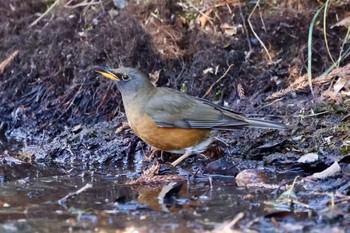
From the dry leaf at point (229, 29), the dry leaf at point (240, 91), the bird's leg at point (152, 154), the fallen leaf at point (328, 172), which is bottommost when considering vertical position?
the bird's leg at point (152, 154)

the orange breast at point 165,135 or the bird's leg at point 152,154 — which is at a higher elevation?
the orange breast at point 165,135

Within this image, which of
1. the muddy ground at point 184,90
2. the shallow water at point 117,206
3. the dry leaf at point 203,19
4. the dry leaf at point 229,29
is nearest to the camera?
the shallow water at point 117,206

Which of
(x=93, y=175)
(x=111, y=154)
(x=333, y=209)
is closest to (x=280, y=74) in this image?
(x=111, y=154)

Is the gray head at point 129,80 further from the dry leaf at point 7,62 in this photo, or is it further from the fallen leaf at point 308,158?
the dry leaf at point 7,62

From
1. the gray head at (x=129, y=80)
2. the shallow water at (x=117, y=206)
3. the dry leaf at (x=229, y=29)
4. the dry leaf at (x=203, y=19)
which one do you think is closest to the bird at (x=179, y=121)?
the gray head at (x=129, y=80)

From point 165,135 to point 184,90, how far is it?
5.94 feet

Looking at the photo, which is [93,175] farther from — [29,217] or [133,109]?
[29,217]

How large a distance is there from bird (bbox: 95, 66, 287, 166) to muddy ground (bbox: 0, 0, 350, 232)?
23 cm

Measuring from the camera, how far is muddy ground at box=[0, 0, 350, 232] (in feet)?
17.5

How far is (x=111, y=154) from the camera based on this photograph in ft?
25.1

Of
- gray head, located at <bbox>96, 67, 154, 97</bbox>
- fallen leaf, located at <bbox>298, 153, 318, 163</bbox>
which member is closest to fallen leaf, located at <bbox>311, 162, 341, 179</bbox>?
fallen leaf, located at <bbox>298, 153, 318, 163</bbox>

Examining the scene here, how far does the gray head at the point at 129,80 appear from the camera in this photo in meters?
7.42

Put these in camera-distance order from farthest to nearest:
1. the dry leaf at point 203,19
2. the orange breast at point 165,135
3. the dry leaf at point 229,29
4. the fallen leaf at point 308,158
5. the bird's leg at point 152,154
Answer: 1. the dry leaf at point 203,19
2. the dry leaf at point 229,29
3. the bird's leg at point 152,154
4. the orange breast at point 165,135
5. the fallen leaf at point 308,158

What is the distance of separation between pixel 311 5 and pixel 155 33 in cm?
191
